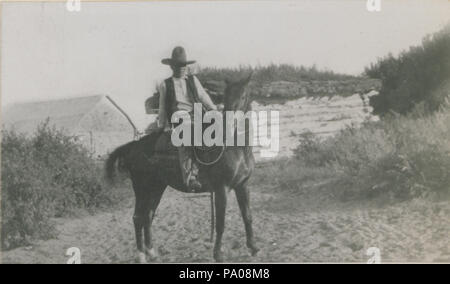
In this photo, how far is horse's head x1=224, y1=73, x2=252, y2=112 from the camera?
20.8 ft

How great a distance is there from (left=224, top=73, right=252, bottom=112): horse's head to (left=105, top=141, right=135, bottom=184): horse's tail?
5.36ft

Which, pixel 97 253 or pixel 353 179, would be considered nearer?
pixel 97 253

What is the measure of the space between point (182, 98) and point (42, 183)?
9.26ft

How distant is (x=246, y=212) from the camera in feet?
22.5

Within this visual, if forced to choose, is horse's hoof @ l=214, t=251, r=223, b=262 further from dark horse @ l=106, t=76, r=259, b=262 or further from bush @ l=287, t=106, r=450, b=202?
bush @ l=287, t=106, r=450, b=202

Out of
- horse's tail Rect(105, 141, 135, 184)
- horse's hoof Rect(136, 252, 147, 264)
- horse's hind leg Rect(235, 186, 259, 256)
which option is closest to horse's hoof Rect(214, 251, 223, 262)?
horse's hind leg Rect(235, 186, 259, 256)

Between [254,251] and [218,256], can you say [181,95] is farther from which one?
[254,251]

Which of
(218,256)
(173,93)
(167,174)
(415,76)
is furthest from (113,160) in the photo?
(415,76)

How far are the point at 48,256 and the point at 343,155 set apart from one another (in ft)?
15.5

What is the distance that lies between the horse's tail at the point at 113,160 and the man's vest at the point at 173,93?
0.75 metres

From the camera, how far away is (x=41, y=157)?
8.58 m

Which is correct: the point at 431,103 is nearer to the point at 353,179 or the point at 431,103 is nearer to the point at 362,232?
the point at 353,179

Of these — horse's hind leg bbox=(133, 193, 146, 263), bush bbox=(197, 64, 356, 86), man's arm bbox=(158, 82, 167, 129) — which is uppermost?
bush bbox=(197, 64, 356, 86)

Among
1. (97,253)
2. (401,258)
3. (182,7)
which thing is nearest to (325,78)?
(182,7)
